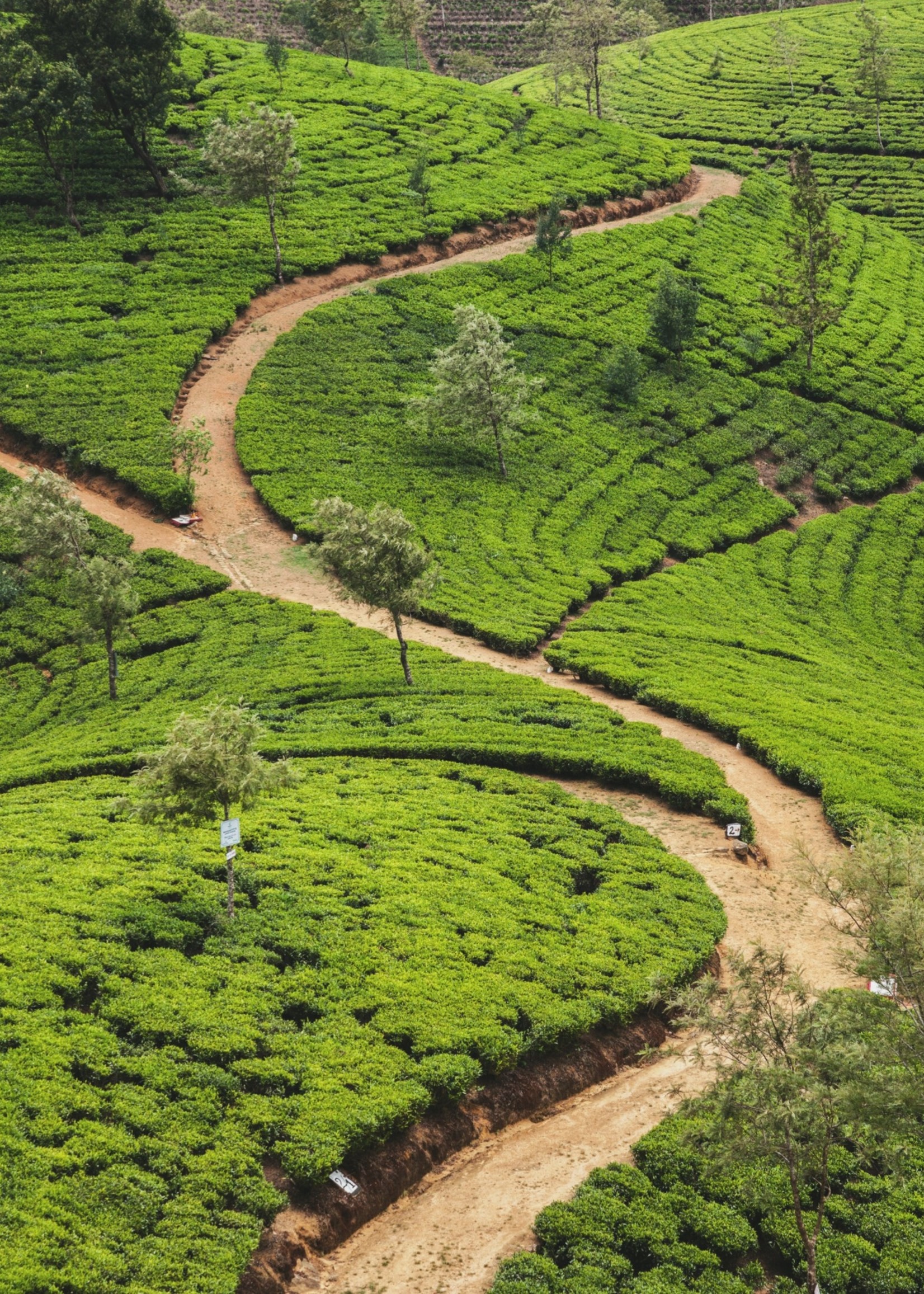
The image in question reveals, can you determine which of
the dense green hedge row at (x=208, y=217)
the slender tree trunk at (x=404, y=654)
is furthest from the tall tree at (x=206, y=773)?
the dense green hedge row at (x=208, y=217)

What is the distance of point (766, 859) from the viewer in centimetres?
3241

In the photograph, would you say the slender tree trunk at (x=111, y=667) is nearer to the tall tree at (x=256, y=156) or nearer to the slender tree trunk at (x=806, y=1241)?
the slender tree trunk at (x=806, y=1241)

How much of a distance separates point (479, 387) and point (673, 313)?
22.2 m

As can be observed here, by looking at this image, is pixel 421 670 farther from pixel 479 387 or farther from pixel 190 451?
pixel 479 387

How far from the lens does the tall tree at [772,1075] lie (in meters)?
16.2

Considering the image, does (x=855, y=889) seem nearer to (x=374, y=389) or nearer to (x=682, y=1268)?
(x=682, y=1268)

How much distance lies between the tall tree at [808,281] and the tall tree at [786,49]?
62.6 meters

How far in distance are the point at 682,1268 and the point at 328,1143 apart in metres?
6.24

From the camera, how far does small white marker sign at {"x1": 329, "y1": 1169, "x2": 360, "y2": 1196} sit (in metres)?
19.6

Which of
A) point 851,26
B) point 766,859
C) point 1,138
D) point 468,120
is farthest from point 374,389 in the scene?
point 851,26

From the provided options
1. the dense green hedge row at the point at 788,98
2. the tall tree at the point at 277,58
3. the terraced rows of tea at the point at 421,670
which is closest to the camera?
the terraced rows of tea at the point at 421,670

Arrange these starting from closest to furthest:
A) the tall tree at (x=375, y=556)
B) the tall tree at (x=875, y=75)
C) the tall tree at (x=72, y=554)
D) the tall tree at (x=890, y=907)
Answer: the tall tree at (x=890, y=907) < the tall tree at (x=375, y=556) < the tall tree at (x=72, y=554) < the tall tree at (x=875, y=75)

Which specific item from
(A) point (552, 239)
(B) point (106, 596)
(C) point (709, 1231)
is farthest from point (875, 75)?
(C) point (709, 1231)

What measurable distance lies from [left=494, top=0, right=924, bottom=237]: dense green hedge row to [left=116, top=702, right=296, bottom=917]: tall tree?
107m
